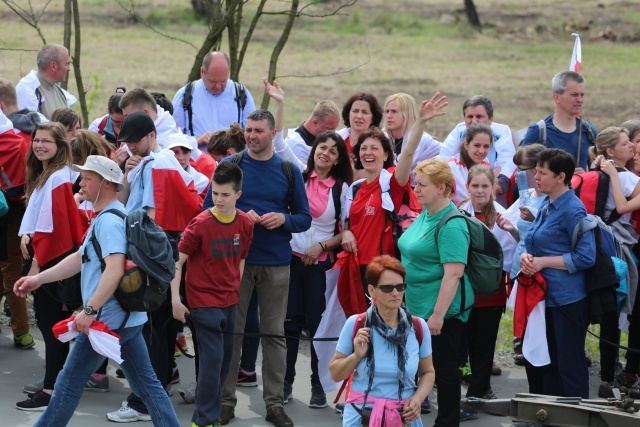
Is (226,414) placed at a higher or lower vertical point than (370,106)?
lower

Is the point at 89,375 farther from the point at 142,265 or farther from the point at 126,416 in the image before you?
the point at 126,416

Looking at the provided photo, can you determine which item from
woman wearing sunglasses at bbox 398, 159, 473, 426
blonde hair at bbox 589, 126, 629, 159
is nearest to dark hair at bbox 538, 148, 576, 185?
woman wearing sunglasses at bbox 398, 159, 473, 426

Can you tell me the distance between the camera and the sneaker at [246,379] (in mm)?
8438

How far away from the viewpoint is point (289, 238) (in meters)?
7.75

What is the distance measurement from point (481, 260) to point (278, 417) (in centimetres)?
186

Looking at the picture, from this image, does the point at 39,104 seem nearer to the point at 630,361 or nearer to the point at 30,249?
the point at 30,249

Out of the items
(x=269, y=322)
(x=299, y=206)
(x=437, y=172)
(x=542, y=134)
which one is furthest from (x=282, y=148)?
(x=542, y=134)

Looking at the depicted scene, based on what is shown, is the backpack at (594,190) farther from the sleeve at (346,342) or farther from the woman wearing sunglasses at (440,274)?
the sleeve at (346,342)

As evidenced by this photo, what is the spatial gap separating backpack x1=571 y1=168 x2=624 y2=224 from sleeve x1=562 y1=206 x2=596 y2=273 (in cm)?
84

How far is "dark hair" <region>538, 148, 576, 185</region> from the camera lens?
732 cm

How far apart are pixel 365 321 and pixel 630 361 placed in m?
3.80

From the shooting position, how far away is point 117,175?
644cm

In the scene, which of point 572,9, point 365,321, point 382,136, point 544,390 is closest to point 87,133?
point 382,136

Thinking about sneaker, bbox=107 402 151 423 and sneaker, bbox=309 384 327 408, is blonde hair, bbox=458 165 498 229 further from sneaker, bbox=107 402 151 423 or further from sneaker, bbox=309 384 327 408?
sneaker, bbox=107 402 151 423
